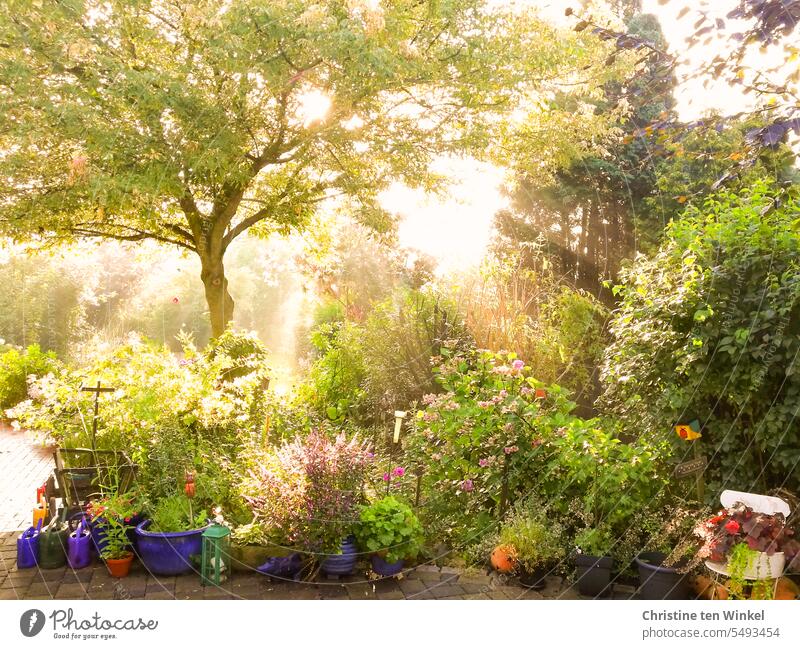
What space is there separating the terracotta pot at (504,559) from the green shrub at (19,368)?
3933 mm

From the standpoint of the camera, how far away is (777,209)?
10.4 feet

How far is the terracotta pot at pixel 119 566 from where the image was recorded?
3082mm

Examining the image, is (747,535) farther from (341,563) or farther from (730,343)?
(341,563)

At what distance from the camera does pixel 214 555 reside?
3.17 m

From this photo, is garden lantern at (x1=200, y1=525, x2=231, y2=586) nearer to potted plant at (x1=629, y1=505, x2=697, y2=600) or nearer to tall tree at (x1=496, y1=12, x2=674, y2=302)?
potted plant at (x1=629, y1=505, x2=697, y2=600)

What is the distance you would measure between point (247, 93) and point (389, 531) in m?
2.81

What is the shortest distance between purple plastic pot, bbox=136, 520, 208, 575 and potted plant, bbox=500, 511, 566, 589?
1.57 meters

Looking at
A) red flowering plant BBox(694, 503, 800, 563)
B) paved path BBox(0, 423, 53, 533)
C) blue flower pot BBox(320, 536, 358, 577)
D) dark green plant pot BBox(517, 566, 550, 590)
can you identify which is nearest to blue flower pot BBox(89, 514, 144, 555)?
paved path BBox(0, 423, 53, 533)

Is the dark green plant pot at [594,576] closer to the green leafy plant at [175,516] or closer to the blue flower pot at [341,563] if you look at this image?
the blue flower pot at [341,563]

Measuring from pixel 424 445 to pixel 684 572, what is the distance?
179 centimetres

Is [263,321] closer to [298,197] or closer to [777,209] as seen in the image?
[298,197]

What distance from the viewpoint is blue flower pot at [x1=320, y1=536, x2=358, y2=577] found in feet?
10.4

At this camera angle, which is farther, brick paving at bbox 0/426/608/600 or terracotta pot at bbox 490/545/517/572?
terracotta pot at bbox 490/545/517/572
